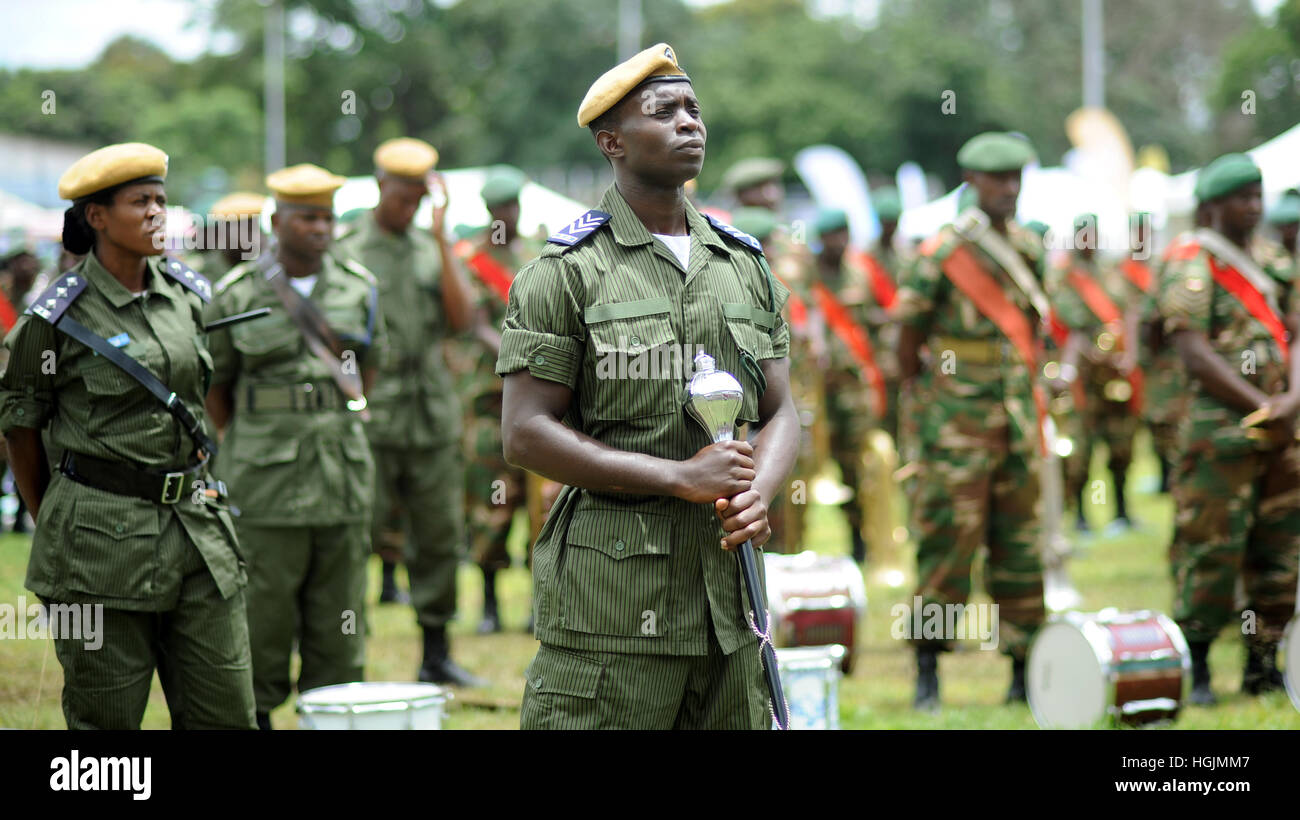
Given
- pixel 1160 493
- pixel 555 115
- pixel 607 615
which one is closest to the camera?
pixel 607 615

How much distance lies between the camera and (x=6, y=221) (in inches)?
698

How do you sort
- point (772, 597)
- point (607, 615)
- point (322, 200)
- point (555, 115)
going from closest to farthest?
point (607, 615) → point (322, 200) → point (772, 597) → point (555, 115)

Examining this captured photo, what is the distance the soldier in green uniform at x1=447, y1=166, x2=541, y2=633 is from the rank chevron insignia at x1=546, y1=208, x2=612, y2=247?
566 centimetres

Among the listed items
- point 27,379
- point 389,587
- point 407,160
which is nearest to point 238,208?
point 407,160

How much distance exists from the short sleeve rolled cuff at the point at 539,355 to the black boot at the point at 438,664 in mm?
4795

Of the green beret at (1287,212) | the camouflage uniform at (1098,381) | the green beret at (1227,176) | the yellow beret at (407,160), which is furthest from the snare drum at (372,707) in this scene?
the green beret at (1287,212)

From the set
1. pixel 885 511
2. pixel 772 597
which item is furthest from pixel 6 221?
pixel 772 597

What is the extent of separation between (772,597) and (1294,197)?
8.91m

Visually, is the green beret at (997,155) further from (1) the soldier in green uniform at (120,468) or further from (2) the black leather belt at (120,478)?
(2) the black leather belt at (120,478)

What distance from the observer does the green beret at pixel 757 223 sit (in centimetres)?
1034

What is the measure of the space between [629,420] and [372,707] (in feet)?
7.78

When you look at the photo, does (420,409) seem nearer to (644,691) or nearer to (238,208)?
(238,208)

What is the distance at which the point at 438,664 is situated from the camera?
8.21 m
